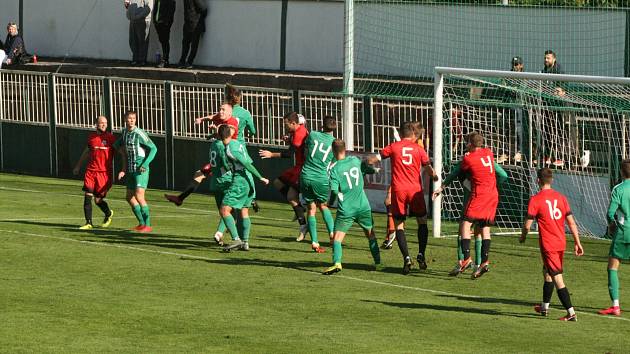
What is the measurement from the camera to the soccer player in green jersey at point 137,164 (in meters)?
21.7

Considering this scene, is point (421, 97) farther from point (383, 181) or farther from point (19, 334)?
point (19, 334)

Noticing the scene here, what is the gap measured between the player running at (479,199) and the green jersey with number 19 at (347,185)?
Answer: 4.41ft

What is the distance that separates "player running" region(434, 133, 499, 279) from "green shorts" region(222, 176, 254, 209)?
3.12m

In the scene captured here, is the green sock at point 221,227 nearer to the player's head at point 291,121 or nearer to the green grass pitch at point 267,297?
the green grass pitch at point 267,297

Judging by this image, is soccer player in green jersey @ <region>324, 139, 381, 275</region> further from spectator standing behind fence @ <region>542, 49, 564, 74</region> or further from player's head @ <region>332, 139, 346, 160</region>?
spectator standing behind fence @ <region>542, 49, 564, 74</region>

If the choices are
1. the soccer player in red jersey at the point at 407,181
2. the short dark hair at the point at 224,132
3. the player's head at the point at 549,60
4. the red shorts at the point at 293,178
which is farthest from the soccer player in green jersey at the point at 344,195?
the player's head at the point at 549,60

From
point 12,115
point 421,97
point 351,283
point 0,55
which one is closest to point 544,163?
point 421,97

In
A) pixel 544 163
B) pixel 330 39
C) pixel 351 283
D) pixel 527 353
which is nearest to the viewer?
pixel 527 353

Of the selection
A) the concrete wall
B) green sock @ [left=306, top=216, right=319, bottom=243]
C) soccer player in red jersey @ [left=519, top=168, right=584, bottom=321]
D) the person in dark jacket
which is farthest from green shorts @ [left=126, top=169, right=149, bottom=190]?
the person in dark jacket

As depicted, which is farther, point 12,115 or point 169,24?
point 169,24

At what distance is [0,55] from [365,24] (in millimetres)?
13050

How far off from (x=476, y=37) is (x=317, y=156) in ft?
28.7

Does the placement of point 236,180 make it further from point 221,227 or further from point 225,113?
point 225,113

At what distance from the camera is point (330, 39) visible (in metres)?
33.4
